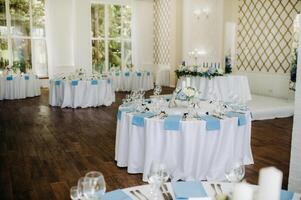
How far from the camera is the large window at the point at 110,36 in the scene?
13.9 meters

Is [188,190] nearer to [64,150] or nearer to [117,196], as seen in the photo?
[117,196]

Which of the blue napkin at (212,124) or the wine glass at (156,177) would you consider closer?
the wine glass at (156,177)

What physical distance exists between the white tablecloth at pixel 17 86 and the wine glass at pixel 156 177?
917 centimetres

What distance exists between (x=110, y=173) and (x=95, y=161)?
529 millimetres

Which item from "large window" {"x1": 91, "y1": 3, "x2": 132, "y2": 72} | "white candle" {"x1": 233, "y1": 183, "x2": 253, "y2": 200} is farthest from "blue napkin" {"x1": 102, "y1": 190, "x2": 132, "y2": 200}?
"large window" {"x1": 91, "y1": 3, "x2": 132, "y2": 72}

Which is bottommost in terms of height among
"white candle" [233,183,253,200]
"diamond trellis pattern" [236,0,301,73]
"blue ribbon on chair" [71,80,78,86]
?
"blue ribbon on chair" [71,80,78,86]

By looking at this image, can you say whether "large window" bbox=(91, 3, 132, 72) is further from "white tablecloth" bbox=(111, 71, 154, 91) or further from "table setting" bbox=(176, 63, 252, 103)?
"table setting" bbox=(176, 63, 252, 103)

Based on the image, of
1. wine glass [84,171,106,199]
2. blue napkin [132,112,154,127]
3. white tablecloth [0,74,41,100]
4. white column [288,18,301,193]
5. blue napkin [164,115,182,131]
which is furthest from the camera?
white tablecloth [0,74,41,100]

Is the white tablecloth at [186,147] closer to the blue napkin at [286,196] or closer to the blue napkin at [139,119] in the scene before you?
the blue napkin at [139,119]

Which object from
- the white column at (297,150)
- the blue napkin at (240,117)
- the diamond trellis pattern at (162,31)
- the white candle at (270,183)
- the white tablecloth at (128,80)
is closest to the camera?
the white candle at (270,183)

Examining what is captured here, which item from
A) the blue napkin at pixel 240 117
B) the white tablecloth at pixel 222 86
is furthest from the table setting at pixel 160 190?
the white tablecloth at pixel 222 86

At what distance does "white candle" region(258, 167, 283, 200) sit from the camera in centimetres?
111

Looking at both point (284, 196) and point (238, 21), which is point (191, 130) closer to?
point (284, 196)

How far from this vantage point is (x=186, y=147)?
363cm
